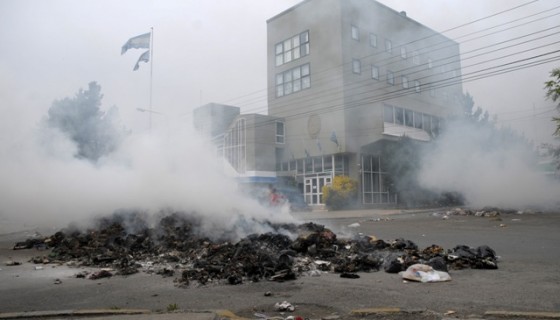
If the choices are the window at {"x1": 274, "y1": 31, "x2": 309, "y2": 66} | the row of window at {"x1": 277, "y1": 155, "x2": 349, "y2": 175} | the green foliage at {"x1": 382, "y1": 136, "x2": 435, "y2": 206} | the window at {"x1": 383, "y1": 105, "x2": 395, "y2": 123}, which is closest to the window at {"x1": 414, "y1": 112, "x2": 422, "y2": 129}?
the window at {"x1": 383, "y1": 105, "x2": 395, "y2": 123}

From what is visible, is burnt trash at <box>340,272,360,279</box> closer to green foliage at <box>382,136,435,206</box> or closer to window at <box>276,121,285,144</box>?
green foliage at <box>382,136,435,206</box>

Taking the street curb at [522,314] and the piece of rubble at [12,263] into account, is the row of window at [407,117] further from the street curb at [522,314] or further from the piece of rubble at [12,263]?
the street curb at [522,314]

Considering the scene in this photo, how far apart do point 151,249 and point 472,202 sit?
15480 millimetres

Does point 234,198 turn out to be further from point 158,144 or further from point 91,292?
point 91,292

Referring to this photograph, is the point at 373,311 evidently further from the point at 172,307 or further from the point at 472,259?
the point at 472,259

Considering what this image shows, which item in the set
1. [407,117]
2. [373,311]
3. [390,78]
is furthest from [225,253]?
[407,117]

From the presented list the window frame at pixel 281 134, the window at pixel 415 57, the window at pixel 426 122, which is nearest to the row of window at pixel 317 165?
the window frame at pixel 281 134

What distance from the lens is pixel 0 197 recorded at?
25.2ft

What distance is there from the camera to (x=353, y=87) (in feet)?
61.1

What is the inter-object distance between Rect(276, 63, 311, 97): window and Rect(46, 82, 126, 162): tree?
474 inches

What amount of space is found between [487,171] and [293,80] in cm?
1064

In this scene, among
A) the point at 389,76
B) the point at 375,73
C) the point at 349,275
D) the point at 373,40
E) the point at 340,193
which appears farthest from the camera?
the point at 340,193

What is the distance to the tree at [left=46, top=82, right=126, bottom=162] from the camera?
836 cm

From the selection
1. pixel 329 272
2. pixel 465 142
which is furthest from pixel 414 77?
pixel 329 272
